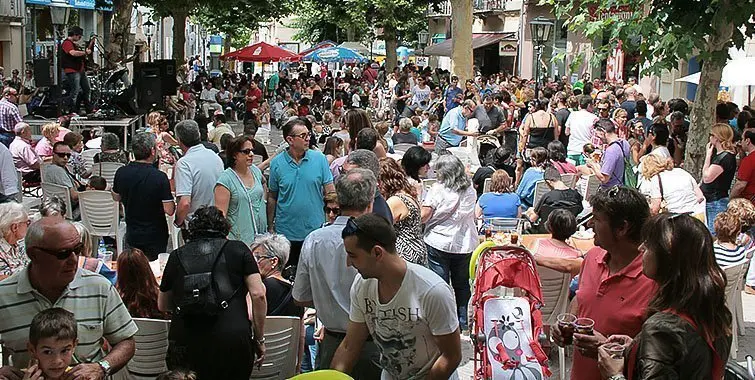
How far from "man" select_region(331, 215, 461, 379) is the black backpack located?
0.85 meters

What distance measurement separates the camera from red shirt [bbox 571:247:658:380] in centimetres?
385

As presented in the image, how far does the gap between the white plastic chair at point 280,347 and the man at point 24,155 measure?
8.04 m

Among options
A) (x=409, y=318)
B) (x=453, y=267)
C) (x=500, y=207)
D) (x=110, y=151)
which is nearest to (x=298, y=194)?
(x=453, y=267)

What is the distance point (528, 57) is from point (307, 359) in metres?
38.1

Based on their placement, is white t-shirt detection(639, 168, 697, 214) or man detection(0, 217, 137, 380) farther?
white t-shirt detection(639, 168, 697, 214)

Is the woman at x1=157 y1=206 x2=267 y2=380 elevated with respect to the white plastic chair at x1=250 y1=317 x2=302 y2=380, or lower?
elevated

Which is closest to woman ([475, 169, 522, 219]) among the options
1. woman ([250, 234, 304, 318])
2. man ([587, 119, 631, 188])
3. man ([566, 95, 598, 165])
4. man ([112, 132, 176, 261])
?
man ([587, 119, 631, 188])

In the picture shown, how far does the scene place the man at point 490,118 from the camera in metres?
15.3

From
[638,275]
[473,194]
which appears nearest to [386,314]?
[638,275]

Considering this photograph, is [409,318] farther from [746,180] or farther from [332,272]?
[746,180]

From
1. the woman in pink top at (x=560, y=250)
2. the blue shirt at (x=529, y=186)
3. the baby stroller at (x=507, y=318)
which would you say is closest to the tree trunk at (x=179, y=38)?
the blue shirt at (x=529, y=186)

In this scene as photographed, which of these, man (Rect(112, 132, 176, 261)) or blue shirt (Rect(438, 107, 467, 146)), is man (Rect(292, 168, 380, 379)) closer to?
man (Rect(112, 132, 176, 261))

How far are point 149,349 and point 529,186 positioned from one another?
18.3ft

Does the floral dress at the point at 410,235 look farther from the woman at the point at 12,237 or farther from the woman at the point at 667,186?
the woman at the point at 667,186
